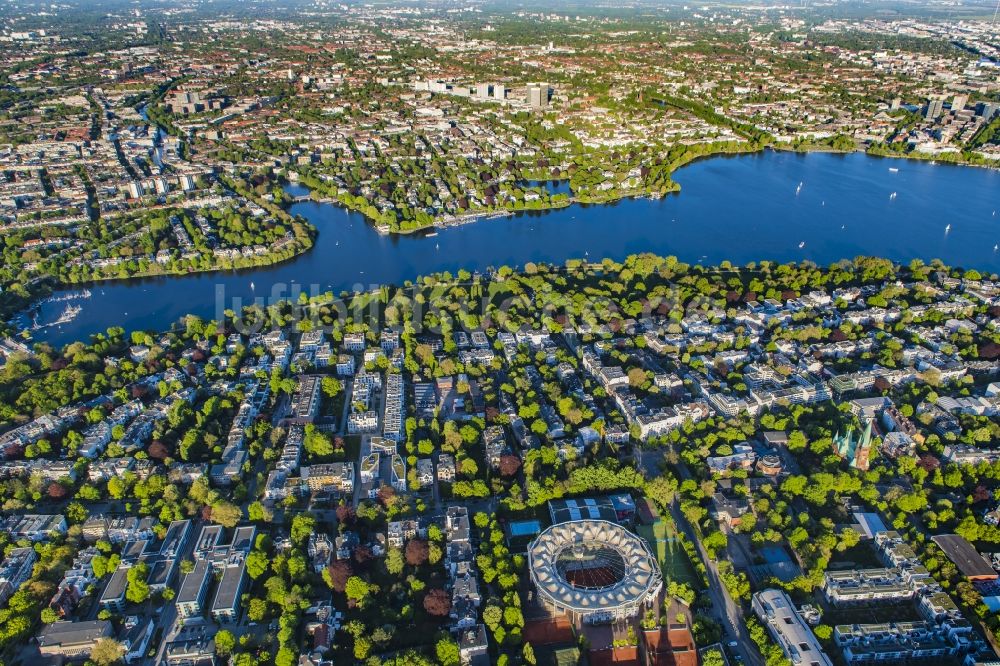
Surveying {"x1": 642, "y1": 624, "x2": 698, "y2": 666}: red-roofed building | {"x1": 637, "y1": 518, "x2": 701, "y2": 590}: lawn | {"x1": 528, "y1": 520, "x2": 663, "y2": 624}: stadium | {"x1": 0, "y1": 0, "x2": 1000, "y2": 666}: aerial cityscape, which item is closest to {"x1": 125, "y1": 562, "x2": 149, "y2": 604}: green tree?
{"x1": 0, "y1": 0, "x2": 1000, "y2": 666}: aerial cityscape

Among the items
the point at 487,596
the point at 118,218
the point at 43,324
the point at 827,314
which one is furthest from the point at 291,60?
the point at 487,596

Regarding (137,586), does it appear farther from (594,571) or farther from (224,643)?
(594,571)

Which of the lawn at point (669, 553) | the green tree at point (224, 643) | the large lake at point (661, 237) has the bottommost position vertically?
the green tree at point (224, 643)

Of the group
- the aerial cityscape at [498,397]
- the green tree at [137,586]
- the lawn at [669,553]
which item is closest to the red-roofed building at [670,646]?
the aerial cityscape at [498,397]

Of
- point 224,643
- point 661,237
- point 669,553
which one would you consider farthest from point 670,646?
point 661,237

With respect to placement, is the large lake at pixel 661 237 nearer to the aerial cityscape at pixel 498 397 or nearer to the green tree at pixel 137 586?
the aerial cityscape at pixel 498 397

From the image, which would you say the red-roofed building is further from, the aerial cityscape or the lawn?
the lawn

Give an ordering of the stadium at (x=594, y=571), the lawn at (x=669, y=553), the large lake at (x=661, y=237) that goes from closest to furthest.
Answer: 1. the stadium at (x=594, y=571)
2. the lawn at (x=669, y=553)
3. the large lake at (x=661, y=237)

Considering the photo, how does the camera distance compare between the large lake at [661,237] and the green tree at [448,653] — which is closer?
the green tree at [448,653]
